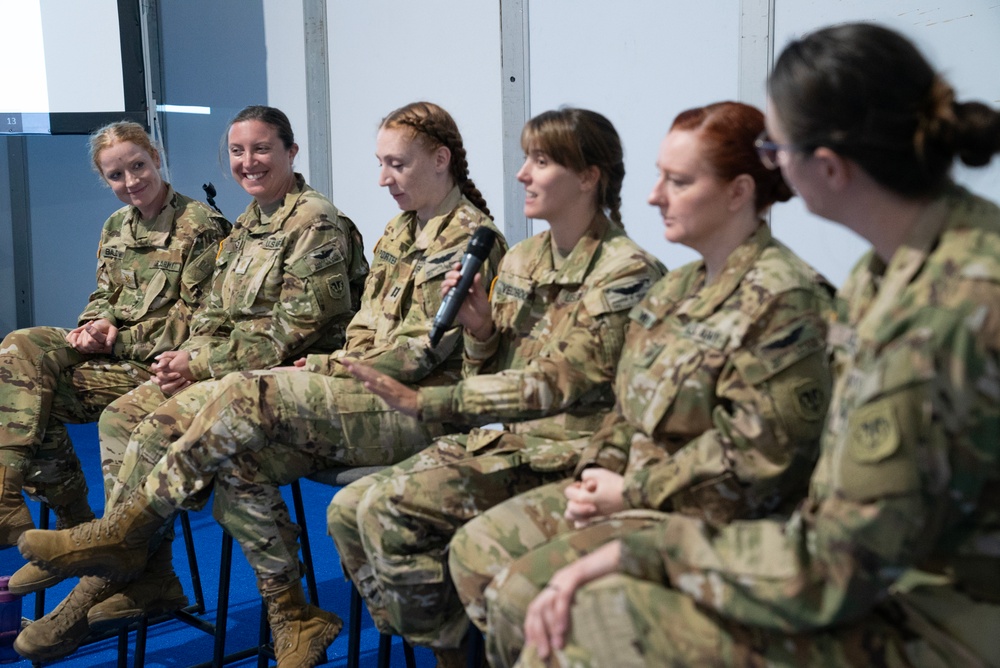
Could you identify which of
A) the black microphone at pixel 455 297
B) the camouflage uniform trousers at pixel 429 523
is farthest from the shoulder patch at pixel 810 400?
the black microphone at pixel 455 297

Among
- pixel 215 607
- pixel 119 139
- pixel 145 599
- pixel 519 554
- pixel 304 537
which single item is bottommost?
pixel 215 607

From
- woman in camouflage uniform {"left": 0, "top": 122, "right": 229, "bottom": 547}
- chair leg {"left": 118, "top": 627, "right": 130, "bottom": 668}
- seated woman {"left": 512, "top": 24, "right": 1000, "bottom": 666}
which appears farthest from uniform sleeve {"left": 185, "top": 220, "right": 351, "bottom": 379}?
seated woman {"left": 512, "top": 24, "right": 1000, "bottom": 666}

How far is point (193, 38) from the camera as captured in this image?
5852mm

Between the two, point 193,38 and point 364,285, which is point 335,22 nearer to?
point 193,38

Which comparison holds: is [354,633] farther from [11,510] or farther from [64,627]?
[11,510]

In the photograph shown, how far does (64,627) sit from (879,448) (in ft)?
7.56

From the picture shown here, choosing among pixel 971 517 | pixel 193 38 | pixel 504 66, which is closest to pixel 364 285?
pixel 504 66

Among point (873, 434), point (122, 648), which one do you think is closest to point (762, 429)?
point (873, 434)

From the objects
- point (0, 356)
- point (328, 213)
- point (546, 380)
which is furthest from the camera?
point (0, 356)

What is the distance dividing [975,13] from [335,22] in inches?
119

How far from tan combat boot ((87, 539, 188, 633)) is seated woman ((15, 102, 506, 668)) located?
0.03 metres

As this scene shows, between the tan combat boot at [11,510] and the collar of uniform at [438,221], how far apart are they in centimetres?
139

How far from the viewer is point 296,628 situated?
96.7 inches

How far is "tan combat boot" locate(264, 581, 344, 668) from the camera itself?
2.43 metres
